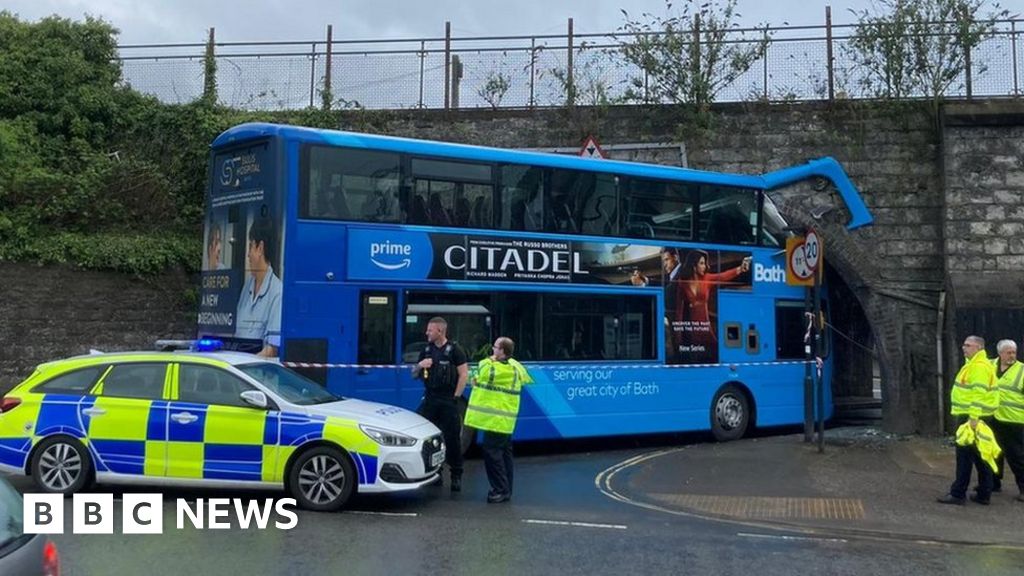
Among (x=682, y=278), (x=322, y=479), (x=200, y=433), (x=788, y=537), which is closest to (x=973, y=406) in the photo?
(x=788, y=537)

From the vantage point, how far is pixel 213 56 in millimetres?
17047

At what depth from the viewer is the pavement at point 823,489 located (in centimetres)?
771

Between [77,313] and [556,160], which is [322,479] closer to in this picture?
[556,160]

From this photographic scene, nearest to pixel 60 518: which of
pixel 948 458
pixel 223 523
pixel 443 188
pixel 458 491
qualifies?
Answer: pixel 223 523

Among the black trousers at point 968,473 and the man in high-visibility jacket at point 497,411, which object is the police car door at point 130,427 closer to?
the man in high-visibility jacket at point 497,411

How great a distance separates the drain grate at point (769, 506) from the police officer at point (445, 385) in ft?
7.00

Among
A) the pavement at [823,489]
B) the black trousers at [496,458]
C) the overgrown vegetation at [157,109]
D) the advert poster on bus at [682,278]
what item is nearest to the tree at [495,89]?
the overgrown vegetation at [157,109]

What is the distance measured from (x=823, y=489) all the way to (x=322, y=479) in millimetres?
5389

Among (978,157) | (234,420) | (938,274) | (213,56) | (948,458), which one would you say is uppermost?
(213,56)

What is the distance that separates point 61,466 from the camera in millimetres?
7898

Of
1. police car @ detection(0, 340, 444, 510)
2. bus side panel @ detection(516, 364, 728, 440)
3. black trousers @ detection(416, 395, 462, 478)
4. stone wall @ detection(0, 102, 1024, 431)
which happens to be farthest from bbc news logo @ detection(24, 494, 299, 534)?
stone wall @ detection(0, 102, 1024, 431)

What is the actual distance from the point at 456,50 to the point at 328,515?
11.4m

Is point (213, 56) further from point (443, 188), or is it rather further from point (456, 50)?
point (443, 188)

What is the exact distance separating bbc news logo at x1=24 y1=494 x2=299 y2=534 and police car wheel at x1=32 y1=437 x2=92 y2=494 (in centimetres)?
12
